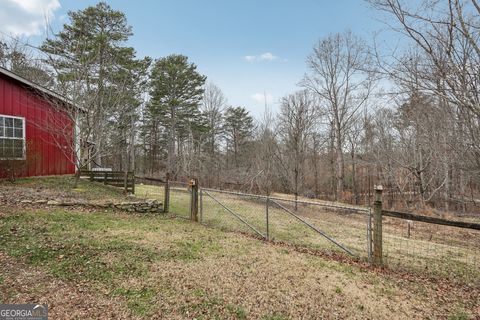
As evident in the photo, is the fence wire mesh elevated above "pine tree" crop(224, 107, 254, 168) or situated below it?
below

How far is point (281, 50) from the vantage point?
17484 millimetres

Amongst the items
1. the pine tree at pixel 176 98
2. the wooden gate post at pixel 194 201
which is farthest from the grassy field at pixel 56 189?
the pine tree at pixel 176 98

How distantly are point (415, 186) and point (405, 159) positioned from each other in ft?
8.80

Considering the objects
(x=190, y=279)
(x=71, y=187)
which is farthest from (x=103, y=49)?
(x=190, y=279)

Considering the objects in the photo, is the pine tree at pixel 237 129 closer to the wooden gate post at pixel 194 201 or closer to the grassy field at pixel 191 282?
the wooden gate post at pixel 194 201

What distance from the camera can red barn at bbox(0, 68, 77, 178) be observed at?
9.45 metres

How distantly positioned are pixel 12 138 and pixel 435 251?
548 inches

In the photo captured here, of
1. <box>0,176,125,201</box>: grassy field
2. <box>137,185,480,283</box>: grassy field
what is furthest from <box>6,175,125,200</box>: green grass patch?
<box>137,185,480,283</box>: grassy field

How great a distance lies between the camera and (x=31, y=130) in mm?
10273

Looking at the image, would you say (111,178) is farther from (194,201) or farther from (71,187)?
(194,201)

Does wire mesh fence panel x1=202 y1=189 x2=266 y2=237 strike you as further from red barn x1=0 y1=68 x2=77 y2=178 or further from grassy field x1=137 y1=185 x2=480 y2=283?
red barn x1=0 y1=68 x2=77 y2=178

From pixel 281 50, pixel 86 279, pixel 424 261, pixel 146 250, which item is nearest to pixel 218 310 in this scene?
pixel 86 279

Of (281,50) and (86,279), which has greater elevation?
(281,50)

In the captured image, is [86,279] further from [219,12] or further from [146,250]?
[219,12]
